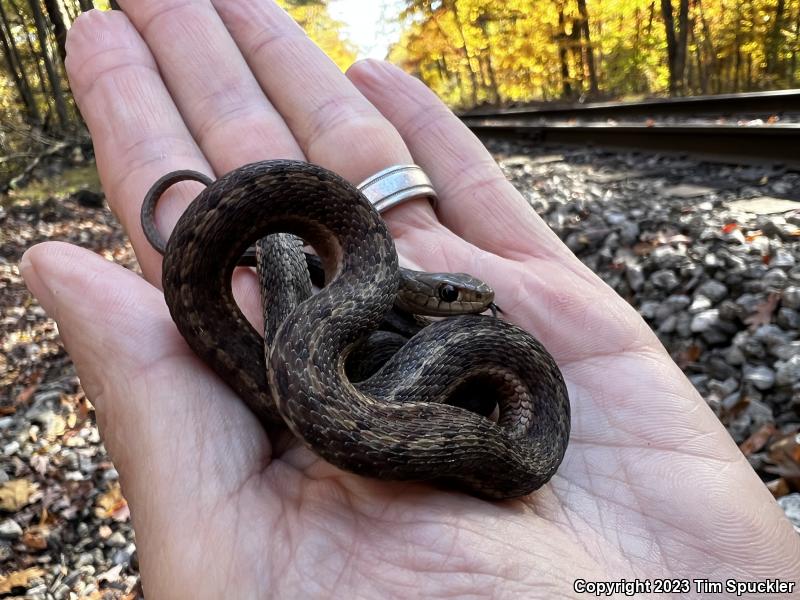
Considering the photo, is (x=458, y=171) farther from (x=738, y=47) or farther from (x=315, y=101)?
(x=738, y=47)

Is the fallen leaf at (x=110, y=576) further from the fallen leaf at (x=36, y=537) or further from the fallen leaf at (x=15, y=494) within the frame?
the fallen leaf at (x=15, y=494)

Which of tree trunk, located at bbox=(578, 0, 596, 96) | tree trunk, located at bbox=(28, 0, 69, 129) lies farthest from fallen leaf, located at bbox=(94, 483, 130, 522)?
tree trunk, located at bbox=(578, 0, 596, 96)

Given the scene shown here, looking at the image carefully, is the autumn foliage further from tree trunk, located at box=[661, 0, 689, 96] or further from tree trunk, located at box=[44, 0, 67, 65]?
tree trunk, located at box=[44, 0, 67, 65]

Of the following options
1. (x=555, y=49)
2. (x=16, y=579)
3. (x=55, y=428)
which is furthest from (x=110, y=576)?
(x=555, y=49)

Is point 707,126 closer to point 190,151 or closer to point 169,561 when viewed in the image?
point 190,151

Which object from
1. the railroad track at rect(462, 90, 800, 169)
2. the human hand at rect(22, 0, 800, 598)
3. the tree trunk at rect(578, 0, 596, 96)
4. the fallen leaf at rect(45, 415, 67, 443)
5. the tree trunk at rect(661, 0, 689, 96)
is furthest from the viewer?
the tree trunk at rect(578, 0, 596, 96)

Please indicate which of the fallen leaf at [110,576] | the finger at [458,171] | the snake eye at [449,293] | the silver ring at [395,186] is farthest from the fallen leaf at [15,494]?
the finger at [458,171]

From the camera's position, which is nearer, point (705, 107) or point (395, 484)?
point (395, 484)
